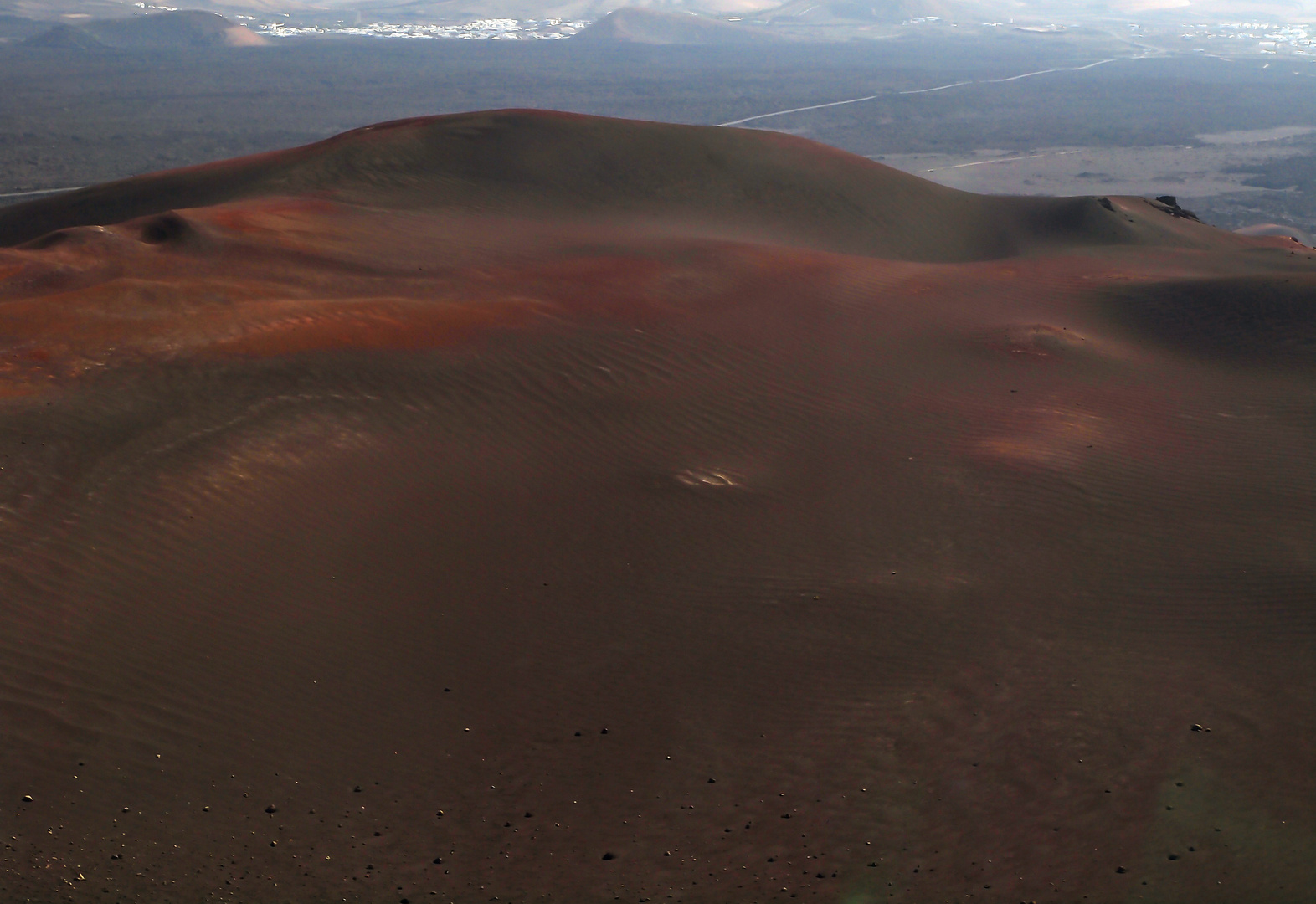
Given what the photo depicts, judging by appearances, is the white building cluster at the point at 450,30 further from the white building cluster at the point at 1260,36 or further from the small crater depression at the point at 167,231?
the small crater depression at the point at 167,231

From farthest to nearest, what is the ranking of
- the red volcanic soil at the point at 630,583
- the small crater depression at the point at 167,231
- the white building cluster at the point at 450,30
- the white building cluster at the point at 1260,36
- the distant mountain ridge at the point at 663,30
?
the white building cluster at the point at 1260,36 → the distant mountain ridge at the point at 663,30 → the white building cluster at the point at 450,30 → the small crater depression at the point at 167,231 → the red volcanic soil at the point at 630,583

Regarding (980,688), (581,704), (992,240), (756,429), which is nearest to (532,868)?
(581,704)

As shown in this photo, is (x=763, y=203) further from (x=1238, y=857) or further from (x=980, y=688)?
(x=1238, y=857)

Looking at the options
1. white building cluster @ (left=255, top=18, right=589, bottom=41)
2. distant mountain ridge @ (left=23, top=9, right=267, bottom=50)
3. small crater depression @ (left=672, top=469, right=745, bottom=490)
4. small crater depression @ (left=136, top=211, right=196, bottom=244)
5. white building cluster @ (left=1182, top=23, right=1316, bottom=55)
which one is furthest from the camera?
white building cluster @ (left=1182, top=23, right=1316, bottom=55)

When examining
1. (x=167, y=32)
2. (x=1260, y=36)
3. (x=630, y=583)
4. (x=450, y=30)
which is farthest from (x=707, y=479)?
(x=1260, y=36)

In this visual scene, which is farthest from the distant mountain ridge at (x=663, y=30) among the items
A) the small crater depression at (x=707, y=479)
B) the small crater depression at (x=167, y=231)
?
the small crater depression at (x=707, y=479)

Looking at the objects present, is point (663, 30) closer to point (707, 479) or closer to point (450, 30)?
point (450, 30)

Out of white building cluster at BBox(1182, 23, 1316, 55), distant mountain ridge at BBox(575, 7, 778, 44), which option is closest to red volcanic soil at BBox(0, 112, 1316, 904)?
distant mountain ridge at BBox(575, 7, 778, 44)

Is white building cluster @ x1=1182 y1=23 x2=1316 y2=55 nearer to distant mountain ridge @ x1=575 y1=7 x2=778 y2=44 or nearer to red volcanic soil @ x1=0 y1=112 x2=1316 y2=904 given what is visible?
distant mountain ridge @ x1=575 y1=7 x2=778 y2=44
